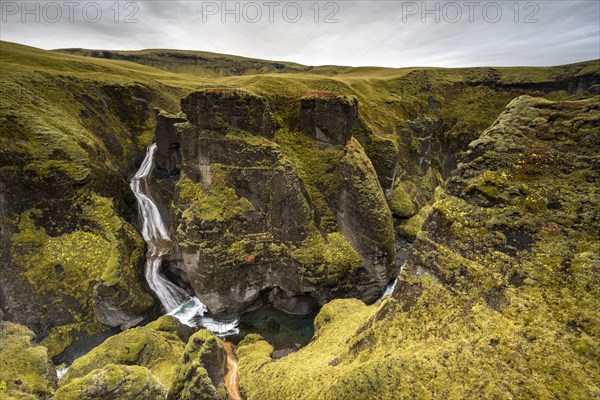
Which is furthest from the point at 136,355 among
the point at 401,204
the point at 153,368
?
the point at 401,204

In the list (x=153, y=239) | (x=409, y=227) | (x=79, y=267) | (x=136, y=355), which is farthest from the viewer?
(x=409, y=227)

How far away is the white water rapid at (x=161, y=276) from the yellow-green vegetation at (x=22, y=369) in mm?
11476

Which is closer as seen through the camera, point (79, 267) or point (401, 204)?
point (79, 267)

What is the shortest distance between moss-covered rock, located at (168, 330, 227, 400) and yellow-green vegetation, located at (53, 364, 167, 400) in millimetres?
1179

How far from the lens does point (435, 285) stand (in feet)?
35.0

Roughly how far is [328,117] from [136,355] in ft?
83.4

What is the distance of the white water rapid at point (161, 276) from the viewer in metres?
26.7

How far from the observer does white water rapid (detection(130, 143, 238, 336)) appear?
87.7ft

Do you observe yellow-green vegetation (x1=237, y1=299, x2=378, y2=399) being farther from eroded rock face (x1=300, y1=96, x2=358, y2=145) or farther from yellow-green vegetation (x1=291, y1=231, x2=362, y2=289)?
eroded rock face (x1=300, y1=96, x2=358, y2=145)

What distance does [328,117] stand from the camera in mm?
28891

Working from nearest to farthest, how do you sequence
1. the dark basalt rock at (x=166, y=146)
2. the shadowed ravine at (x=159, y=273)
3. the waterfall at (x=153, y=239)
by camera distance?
1. the shadowed ravine at (x=159, y=273)
2. the waterfall at (x=153, y=239)
3. the dark basalt rock at (x=166, y=146)

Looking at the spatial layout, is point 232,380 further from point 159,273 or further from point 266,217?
point 159,273

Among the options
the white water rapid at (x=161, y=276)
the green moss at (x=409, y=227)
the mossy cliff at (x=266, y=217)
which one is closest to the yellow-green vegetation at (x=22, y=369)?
the white water rapid at (x=161, y=276)

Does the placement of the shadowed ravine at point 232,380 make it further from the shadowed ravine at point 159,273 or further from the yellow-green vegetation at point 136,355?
the yellow-green vegetation at point 136,355
